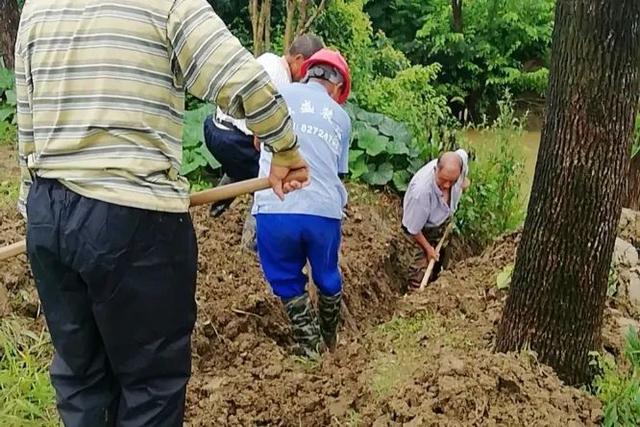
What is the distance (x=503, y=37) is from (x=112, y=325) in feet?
42.7

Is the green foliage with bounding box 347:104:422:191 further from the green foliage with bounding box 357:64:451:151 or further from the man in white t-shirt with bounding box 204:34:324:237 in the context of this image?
the man in white t-shirt with bounding box 204:34:324:237

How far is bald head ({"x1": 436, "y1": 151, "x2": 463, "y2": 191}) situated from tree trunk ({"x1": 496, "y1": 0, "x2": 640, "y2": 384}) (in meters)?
2.58

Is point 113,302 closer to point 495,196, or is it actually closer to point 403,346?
point 403,346

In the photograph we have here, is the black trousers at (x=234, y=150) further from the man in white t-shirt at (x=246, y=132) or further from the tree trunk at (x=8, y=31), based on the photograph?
the tree trunk at (x=8, y=31)

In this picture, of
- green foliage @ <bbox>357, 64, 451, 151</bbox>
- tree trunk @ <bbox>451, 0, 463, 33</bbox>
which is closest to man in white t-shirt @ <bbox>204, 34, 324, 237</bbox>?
green foliage @ <bbox>357, 64, 451, 151</bbox>

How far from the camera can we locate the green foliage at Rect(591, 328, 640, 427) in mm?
3197

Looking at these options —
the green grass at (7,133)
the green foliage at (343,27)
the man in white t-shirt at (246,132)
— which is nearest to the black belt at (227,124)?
the man in white t-shirt at (246,132)

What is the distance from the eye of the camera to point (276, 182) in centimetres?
277

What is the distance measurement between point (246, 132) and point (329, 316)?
142cm

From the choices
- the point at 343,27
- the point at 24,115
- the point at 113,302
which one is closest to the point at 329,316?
the point at 113,302

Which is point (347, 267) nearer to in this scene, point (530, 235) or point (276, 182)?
point (530, 235)

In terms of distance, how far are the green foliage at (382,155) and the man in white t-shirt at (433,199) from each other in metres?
0.99

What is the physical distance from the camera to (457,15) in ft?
46.9

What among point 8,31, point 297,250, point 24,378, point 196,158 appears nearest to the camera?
point 24,378
